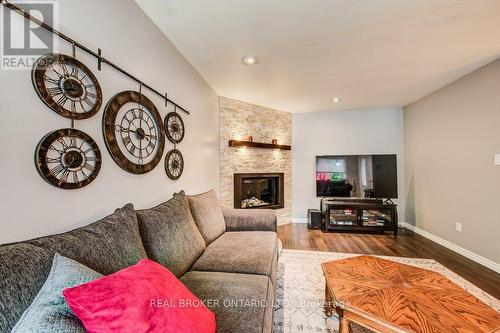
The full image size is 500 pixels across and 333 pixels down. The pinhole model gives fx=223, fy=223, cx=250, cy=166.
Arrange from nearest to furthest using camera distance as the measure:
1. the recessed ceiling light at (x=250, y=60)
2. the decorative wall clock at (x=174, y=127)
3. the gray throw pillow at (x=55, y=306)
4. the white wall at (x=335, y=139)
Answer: the gray throw pillow at (x=55, y=306) < the decorative wall clock at (x=174, y=127) < the recessed ceiling light at (x=250, y=60) < the white wall at (x=335, y=139)

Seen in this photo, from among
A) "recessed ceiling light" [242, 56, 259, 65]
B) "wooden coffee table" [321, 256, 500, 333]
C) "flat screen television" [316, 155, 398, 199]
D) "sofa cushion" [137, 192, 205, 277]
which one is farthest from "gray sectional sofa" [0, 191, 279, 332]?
"flat screen television" [316, 155, 398, 199]

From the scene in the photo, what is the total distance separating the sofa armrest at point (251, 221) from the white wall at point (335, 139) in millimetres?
2514

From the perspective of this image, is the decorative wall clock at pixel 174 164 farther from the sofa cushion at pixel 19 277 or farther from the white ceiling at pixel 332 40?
the sofa cushion at pixel 19 277

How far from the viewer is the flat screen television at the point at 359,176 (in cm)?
431

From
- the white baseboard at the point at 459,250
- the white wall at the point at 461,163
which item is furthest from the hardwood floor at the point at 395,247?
the white wall at the point at 461,163

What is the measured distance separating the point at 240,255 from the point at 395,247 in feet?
9.14

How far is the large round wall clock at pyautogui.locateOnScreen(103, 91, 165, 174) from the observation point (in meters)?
1.53

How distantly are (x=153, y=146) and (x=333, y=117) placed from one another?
403 cm

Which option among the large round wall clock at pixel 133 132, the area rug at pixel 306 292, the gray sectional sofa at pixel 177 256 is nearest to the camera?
the gray sectional sofa at pixel 177 256

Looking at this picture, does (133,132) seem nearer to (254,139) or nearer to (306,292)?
(306,292)

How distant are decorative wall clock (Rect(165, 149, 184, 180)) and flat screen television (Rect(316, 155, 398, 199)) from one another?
3067 millimetres

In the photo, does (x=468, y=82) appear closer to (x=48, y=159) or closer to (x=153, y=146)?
(x=153, y=146)

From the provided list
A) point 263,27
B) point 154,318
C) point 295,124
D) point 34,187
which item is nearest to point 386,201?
point 295,124

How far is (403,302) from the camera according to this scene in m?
1.25
